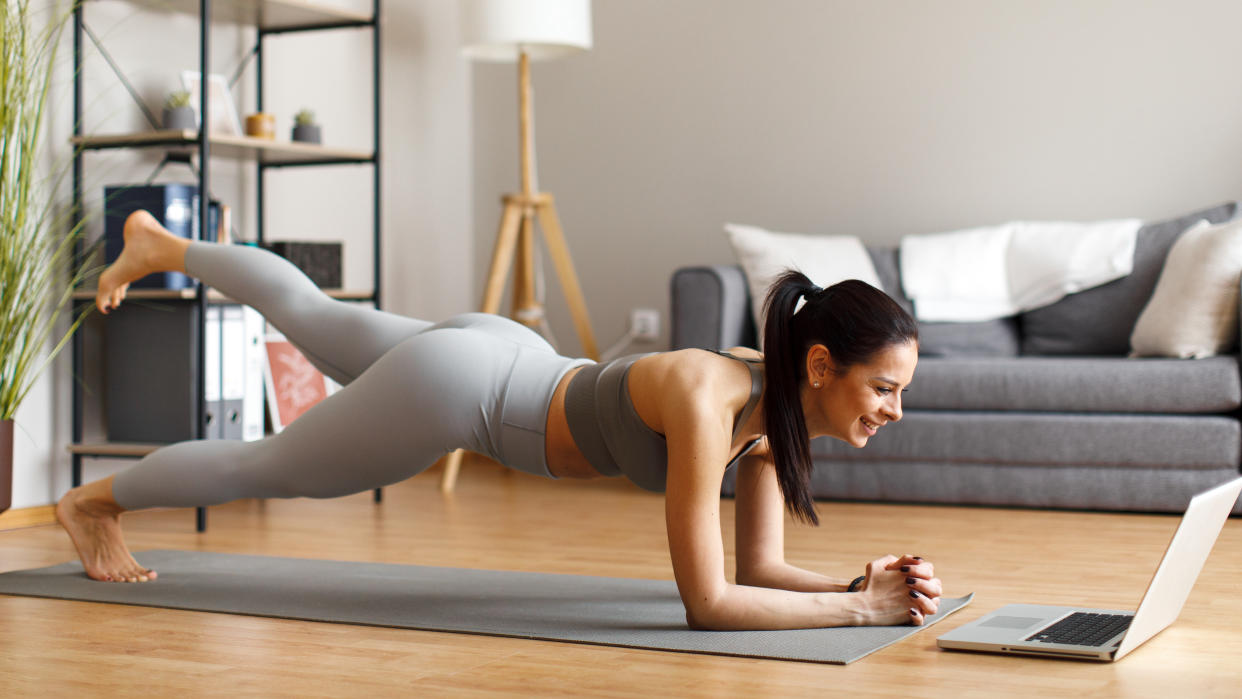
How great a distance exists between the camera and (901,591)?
210 cm

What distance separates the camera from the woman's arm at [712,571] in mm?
1926

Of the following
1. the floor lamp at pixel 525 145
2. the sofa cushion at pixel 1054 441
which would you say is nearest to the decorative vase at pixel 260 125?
the floor lamp at pixel 525 145

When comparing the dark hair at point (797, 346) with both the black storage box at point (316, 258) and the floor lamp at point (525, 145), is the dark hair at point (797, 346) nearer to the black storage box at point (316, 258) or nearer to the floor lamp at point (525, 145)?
the black storage box at point (316, 258)

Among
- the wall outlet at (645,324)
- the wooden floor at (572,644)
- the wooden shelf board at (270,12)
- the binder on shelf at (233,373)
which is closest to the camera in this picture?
the wooden floor at (572,644)

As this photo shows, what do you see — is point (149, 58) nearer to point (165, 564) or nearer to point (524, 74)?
point (524, 74)

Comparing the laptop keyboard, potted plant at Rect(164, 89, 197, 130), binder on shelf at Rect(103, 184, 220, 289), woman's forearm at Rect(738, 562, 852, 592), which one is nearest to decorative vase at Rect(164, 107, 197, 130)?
potted plant at Rect(164, 89, 197, 130)

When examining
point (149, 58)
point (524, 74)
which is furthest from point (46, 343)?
point (524, 74)

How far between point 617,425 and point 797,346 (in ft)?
1.01

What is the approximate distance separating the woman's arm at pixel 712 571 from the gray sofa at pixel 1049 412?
67.9 inches

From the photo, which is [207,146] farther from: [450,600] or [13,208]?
[450,600]

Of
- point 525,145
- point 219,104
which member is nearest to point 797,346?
point 219,104

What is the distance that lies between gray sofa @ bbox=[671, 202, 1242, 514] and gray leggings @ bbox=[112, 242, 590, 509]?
5.69 ft

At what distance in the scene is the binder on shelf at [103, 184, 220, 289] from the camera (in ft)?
11.5

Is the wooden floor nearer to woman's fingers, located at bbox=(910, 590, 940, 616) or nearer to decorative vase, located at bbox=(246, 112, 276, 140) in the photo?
woman's fingers, located at bbox=(910, 590, 940, 616)
